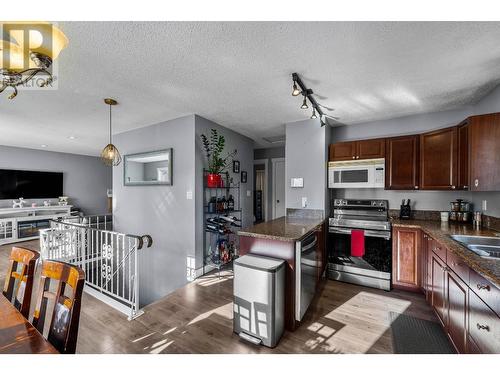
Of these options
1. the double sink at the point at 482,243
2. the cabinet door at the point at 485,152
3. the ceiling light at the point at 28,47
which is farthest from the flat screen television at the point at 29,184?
the cabinet door at the point at 485,152

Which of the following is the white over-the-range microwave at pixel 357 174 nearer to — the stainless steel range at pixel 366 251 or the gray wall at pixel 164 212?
the stainless steel range at pixel 366 251

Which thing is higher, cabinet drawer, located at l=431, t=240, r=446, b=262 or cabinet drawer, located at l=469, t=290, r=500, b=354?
cabinet drawer, located at l=431, t=240, r=446, b=262

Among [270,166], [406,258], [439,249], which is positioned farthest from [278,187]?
[439,249]

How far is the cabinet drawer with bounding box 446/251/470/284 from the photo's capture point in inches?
56.8

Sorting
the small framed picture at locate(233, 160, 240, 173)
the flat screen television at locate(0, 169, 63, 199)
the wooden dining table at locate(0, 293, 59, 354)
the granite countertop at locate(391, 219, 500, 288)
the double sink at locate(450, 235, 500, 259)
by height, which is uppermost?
the small framed picture at locate(233, 160, 240, 173)

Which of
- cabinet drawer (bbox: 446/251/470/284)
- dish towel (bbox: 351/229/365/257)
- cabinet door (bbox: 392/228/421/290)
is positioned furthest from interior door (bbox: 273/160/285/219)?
cabinet drawer (bbox: 446/251/470/284)

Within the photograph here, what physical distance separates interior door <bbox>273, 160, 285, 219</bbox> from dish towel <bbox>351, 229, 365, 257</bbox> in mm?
2562

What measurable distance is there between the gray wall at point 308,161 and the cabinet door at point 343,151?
163mm

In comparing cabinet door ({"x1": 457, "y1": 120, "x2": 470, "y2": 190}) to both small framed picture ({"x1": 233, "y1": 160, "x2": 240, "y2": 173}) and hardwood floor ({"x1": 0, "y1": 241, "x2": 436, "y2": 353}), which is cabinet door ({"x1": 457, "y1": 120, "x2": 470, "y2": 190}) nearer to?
hardwood floor ({"x1": 0, "y1": 241, "x2": 436, "y2": 353})

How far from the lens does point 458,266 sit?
1.56 m

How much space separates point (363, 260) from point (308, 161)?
1590 mm

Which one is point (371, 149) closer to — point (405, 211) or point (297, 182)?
point (405, 211)

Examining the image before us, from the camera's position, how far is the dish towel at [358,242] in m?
2.79

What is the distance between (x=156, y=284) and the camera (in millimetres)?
3596
